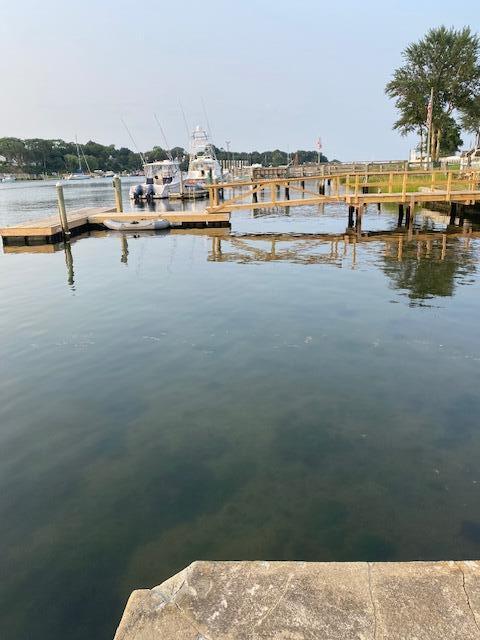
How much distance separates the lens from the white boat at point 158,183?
47.0 meters

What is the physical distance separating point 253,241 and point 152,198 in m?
28.1

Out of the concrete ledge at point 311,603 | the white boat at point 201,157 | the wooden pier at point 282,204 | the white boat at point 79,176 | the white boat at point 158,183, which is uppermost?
the white boat at point 79,176

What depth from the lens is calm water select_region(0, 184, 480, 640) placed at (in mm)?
4387

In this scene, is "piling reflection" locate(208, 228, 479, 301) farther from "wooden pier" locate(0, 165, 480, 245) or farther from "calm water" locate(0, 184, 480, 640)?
"wooden pier" locate(0, 165, 480, 245)

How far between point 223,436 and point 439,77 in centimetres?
6275

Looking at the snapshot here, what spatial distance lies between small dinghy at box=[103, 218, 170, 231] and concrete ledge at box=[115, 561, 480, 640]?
78.8 feet

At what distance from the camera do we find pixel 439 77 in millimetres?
55219

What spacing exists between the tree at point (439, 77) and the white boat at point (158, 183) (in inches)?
1196

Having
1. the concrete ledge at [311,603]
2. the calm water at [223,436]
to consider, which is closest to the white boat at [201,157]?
the calm water at [223,436]

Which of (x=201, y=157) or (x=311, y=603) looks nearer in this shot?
(x=311, y=603)

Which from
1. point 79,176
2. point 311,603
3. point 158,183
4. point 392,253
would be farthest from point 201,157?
point 79,176

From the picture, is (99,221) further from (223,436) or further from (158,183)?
(223,436)

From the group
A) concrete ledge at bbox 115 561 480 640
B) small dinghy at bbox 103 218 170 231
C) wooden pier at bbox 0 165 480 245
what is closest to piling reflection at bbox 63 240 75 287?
wooden pier at bbox 0 165 480 245

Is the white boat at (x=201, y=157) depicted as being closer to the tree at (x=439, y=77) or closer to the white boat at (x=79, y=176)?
the tree at (x=439, y=77)
